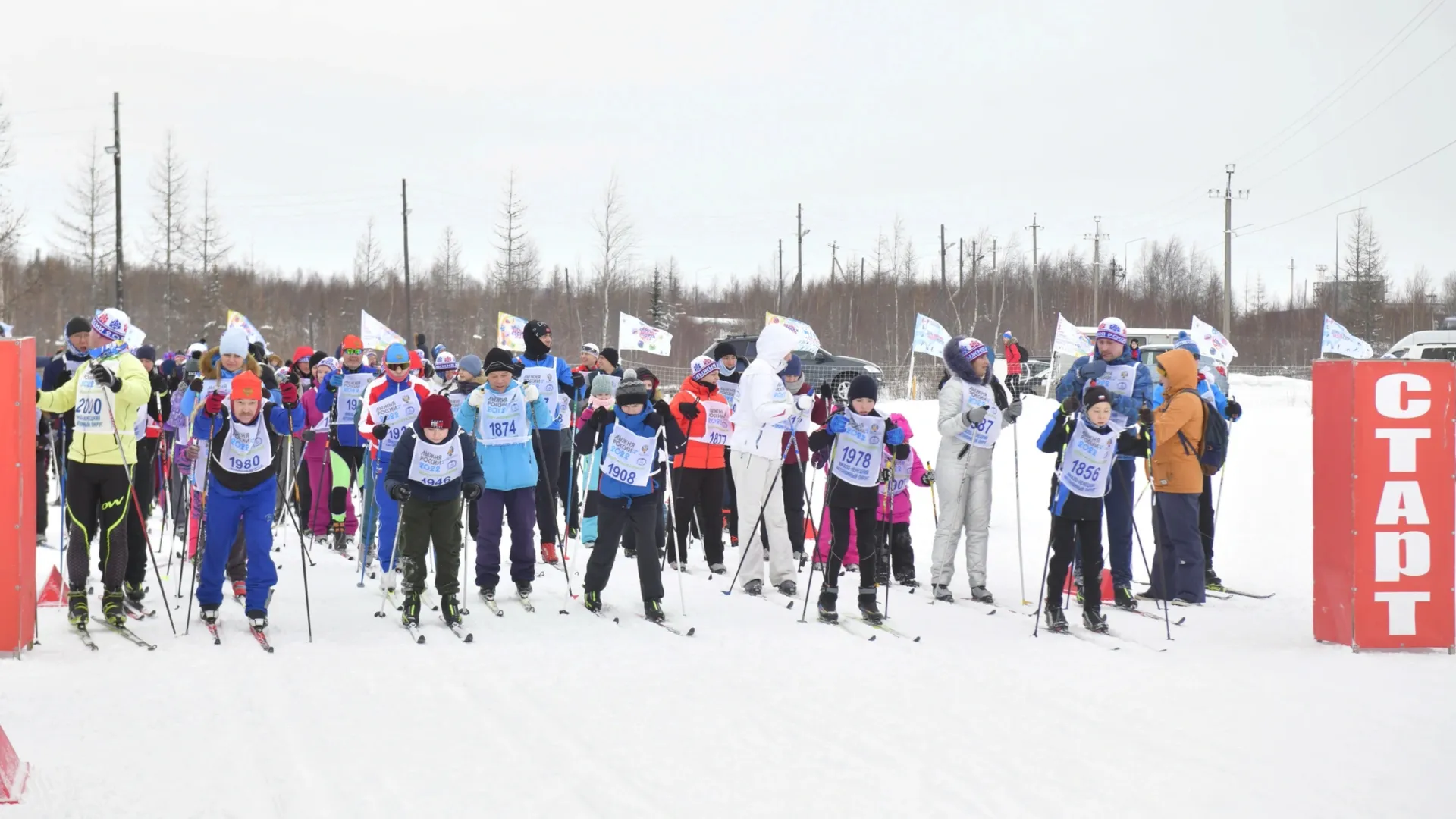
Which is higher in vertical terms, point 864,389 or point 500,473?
point 864,389

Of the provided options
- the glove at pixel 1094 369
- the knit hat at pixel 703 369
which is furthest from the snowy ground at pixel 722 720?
the knit hat at pixel 703 369

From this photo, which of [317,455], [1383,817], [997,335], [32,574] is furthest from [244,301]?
[1383,817]

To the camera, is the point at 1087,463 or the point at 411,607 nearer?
the point at 411,607

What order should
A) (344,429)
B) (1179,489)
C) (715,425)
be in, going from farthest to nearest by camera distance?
(344,429) → (715,425) → (1179,489)

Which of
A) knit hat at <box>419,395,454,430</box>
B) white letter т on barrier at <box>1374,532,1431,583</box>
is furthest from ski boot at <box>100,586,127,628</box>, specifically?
white letter т on barrier at <box>1374,532,1431,583</box>

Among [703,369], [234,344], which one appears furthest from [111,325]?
[703,369]

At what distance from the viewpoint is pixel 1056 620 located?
766 cm

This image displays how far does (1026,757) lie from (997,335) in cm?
5237

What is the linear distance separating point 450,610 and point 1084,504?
14.3ft

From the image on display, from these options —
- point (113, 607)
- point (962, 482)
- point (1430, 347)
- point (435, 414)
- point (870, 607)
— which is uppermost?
point (1430, 347)

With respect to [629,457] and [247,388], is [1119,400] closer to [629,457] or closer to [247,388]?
[629,457]

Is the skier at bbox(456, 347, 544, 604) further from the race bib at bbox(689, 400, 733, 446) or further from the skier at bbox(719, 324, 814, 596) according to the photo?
the race bib at bbox(689, 400, 733, 446)

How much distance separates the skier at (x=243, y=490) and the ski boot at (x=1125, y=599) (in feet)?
20.1

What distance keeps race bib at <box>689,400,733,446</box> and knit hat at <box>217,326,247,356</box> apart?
3749mm
